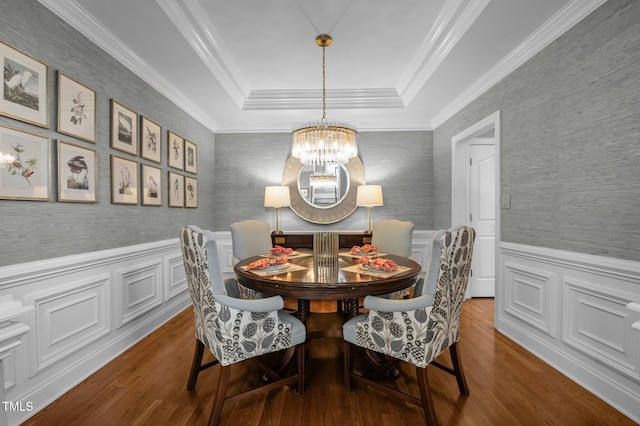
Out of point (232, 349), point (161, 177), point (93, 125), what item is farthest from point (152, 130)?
point (232, 349)

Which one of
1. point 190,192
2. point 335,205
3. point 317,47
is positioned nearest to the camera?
point 317,47

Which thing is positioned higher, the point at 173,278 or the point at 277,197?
the point at 277,197

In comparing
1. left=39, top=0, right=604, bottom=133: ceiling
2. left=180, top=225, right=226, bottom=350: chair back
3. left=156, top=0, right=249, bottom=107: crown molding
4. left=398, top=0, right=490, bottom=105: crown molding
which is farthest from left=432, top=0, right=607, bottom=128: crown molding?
left=180, top=225, right=226, bottom=350: chair back

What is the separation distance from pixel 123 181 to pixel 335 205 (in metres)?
2.81

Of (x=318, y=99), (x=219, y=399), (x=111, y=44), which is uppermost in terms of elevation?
(x=318, y=99)

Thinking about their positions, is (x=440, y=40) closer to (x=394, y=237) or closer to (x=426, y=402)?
(x=394, y=237)

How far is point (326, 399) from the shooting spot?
72.1 inches

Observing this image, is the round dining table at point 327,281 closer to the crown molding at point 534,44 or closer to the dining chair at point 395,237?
the dining chair at point 395,237

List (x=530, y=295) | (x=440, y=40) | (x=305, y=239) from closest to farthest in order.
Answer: (x=530, y=295), (x=440, y=40), (x=305, y=239)

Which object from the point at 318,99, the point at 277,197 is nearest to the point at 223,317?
the point at 277,197

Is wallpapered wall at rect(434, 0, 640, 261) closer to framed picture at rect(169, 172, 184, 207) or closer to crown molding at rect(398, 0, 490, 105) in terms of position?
crown molding at rect(398, 0, 490, 105)

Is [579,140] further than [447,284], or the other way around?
[579,140]

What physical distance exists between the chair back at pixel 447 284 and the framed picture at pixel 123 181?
2514 mm

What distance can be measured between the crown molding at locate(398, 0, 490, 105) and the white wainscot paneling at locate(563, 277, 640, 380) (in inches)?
80.6
